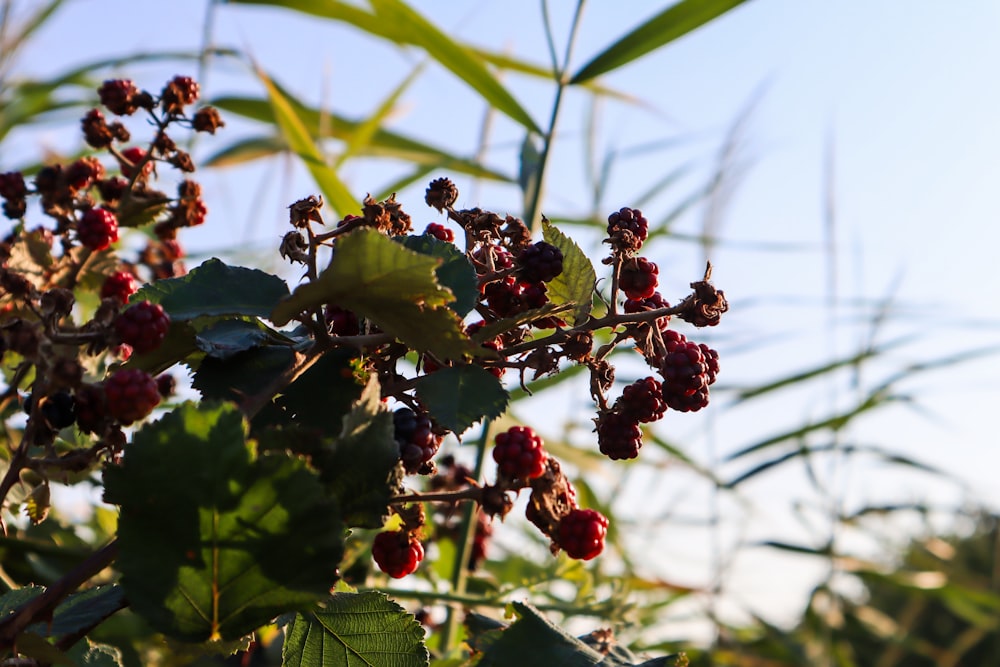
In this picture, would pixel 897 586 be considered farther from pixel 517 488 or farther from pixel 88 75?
pixel 88 75

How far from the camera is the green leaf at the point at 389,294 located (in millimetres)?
515

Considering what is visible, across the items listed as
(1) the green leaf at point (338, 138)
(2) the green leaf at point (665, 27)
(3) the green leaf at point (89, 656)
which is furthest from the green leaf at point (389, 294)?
(1) the green leaf at point (338, 138)

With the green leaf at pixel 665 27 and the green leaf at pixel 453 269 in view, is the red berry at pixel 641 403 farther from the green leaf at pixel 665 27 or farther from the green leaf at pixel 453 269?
the green leaf at pixel 665 27

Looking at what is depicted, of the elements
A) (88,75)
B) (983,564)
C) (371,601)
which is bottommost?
(371,601)

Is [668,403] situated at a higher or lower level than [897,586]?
lower

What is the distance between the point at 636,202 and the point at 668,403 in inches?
57.7

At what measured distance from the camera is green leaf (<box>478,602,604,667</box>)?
0.61 m

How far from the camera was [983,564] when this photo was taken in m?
8.85

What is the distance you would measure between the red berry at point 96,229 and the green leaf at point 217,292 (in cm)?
26

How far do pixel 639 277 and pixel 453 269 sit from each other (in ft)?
0.51

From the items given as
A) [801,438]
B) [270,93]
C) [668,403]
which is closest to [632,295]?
[668,403]

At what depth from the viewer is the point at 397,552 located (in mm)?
663

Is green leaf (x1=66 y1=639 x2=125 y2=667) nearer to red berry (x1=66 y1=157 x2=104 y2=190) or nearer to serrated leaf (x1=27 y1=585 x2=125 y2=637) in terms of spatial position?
serrated leaf (x1=27 y1=585 x2=125 y2=637)

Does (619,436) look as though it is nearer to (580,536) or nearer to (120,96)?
(580,536)
